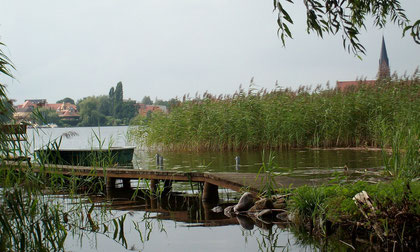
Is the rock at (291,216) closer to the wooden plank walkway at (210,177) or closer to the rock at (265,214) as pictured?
the rock at (265,214)

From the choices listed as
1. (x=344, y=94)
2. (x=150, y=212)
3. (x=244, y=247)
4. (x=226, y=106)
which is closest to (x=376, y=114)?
(x=344, y=94)

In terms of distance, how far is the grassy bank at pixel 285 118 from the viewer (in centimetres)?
1712

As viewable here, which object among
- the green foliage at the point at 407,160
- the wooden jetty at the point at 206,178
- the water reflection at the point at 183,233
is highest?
the green foliage at the point at 407,160

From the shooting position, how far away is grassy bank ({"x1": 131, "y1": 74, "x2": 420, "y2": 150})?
56.2ft

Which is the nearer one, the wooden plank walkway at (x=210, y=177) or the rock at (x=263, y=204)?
the rock at (x=263, y=204)

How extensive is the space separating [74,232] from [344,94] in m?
13.2

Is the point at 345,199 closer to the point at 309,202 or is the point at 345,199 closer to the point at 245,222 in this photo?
the point at 309,202

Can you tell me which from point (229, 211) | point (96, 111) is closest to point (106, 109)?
point (96, 111)

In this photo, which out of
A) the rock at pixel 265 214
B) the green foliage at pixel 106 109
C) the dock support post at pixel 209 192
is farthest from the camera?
the green foliage at pixel 106 109

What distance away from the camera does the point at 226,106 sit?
63.9 feet

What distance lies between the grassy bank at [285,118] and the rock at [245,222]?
9315 mm

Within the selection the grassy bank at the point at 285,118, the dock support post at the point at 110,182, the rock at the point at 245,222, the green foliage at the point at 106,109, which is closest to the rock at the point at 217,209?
the rock at the point at 245,222

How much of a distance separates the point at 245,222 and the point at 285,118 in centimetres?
1086

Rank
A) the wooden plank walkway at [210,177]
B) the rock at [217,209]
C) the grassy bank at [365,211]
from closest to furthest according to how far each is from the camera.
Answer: the grassy bank at [365,211]
the wooden plank walkway at [210,177]
the rock at [217,209]
